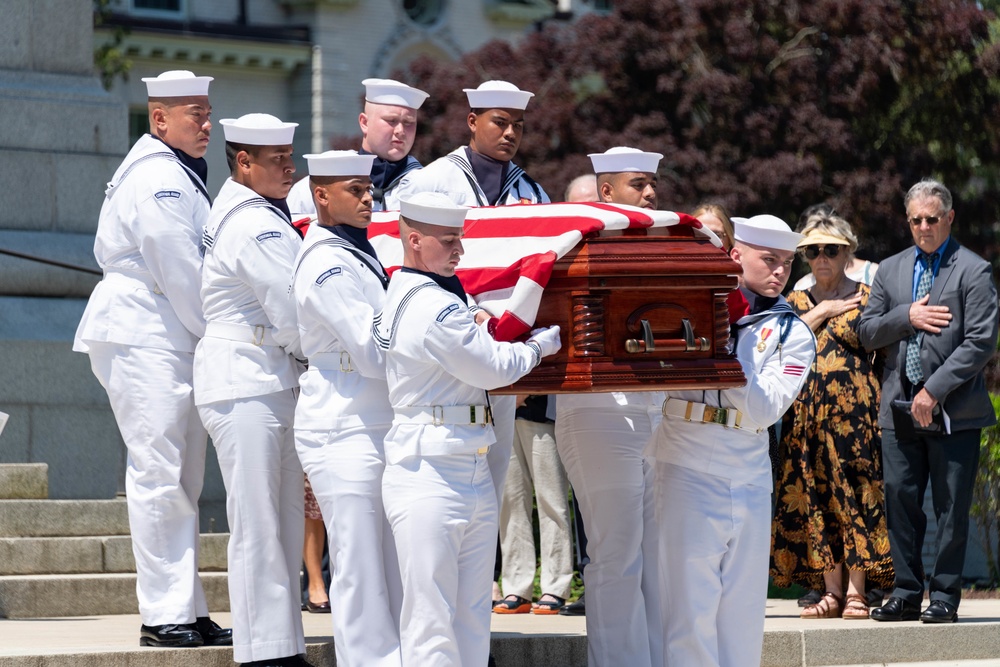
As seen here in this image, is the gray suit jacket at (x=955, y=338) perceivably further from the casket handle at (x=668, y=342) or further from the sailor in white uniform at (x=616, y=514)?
the casket handle at (x=668, y=342)

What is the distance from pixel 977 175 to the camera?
28.9m

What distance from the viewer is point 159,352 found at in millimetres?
7383

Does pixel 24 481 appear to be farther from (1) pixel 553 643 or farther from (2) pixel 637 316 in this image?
(2) pixel 637 316

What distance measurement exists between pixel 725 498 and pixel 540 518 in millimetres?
2704

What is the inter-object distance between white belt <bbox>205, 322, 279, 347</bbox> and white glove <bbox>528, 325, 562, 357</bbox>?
3.84 ft

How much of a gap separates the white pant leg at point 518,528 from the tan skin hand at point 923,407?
2038 mm

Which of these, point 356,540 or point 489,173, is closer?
point 356,540

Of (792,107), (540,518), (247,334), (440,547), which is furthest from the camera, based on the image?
(792,107)

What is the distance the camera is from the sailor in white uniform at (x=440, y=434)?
6293 millimetres

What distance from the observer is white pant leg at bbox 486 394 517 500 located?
703 centimetres

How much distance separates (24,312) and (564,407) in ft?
13.8

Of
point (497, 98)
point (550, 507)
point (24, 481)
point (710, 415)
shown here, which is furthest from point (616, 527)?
point (24, 481)

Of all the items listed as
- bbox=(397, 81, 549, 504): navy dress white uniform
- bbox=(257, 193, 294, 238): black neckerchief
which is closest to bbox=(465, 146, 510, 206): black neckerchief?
bbox=(397, 81, 549, 504): navy dress white uniform

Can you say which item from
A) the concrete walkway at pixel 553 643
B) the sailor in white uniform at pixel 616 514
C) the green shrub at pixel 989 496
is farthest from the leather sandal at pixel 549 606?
the green shrub at pixel 989 496
